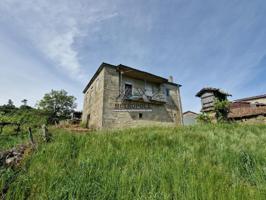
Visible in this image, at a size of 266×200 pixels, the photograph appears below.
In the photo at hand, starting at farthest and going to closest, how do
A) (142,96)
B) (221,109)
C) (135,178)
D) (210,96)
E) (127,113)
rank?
(142,96) → (210,96) → (127,113) → (221,109) → (135,178)

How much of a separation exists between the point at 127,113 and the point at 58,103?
2215 cm

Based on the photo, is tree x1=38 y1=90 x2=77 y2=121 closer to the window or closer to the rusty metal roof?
the window

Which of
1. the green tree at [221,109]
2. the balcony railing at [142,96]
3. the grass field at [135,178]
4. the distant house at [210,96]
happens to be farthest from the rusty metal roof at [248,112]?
the grass field at [135,178]

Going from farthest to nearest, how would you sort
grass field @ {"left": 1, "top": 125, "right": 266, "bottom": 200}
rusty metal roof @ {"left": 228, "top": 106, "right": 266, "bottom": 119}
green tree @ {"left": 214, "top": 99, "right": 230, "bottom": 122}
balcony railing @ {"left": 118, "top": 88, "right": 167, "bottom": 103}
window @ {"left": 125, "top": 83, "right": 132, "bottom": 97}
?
rusty metal roof @ {"left": 228, "top": 106, "right": 266, "bottom": 119}, window @ {"left": 125, "top": 83, "right": 132, "bottom": 97}, balcony railing @ {"left": 118, "top": 88, "right": 167, "bottom": 103}, green tree @ {"left": 214, "top": 99, "right": 230, "bottom": 122}, grass field @ {"left": 1, "top": 125, "right": 266, "bottom": 200}

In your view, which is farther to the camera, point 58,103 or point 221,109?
point 58,103

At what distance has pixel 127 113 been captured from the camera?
1578 centimetres

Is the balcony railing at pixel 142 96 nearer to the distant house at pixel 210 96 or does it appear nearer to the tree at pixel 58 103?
the distant house at pixel 210 96

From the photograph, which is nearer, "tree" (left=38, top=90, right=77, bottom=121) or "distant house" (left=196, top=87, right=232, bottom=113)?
"distant house" (left=196, top=87, right=232, bottom=113)

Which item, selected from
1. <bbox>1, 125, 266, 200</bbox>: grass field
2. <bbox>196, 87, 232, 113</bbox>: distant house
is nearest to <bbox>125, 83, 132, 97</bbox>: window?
<bbox>196, 87, 232, 113</bbox>: distant house

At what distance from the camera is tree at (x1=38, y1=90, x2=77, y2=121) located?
A: 103ft

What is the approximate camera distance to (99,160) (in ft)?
9.51

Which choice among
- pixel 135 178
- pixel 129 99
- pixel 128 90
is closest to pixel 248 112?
pixel 129 99

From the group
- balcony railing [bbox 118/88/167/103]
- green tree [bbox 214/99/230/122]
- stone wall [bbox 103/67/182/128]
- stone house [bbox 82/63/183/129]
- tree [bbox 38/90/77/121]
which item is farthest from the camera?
tree [bbox 38/90/77/121]

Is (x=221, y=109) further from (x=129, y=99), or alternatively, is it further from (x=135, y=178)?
(x=135, y=178)
